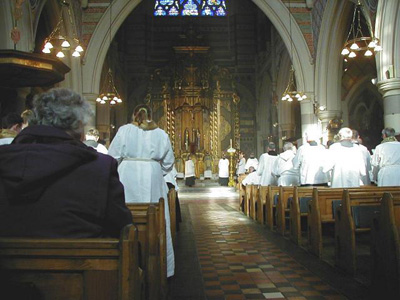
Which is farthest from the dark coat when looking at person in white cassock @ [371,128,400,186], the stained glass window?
the stained glass window

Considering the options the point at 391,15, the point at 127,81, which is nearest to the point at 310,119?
the point at 391,15

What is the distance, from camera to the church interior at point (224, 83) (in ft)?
15.4

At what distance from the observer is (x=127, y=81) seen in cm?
2380

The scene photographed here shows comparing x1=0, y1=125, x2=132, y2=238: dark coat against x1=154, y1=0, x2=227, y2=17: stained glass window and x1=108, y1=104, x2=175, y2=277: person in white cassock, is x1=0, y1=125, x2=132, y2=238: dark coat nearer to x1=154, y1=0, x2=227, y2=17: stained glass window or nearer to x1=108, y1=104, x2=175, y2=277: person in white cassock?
x1=108, y1=104, x2=175, y2=277: person in white cassock

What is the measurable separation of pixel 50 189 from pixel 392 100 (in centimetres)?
971

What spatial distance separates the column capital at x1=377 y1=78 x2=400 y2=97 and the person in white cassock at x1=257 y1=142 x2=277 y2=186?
2957 mm

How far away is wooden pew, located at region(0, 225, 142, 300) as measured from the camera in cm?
146

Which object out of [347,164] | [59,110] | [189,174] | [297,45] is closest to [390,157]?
[347,164]

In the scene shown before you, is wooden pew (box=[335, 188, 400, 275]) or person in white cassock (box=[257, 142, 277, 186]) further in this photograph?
person in white cassock (box=[257, 142, 277, 186])

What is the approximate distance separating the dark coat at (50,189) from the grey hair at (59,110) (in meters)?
0.16

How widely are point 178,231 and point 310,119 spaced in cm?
869

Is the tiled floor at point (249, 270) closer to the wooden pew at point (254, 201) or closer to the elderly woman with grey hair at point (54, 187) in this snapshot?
the wooden pew at point (254, 201)

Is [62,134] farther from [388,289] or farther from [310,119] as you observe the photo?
[310,119]

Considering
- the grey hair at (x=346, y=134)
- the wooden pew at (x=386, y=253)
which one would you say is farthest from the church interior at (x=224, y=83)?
the grey hair at (x=346, y=134)
